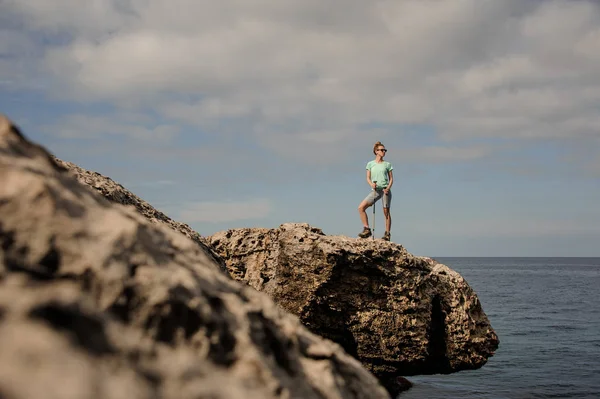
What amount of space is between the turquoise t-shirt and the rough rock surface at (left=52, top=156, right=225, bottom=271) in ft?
23.7

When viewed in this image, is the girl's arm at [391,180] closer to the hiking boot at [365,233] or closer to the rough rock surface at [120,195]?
the hiking boot at [365,233]

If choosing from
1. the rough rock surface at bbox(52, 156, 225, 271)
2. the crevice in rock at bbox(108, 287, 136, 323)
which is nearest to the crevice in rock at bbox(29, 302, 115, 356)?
the crevice in rock at bbox(108, 287, 136, 323)

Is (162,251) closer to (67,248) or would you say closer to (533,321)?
(67,248)

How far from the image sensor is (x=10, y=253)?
1809mm

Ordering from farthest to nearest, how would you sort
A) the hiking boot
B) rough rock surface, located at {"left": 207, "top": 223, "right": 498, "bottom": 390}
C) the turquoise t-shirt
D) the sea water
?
the sea water → the turquoise t-shirt → the hiking boot → rough rock surface, located at {"left": 207, "top": 223, "right": 498, "bottom": 390}

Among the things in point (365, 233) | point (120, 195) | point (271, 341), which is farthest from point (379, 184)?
point (271, 341)

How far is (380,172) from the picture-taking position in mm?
13172

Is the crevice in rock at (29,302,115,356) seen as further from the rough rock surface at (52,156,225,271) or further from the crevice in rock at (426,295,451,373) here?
the crevice in rock at (426,295,451,373)

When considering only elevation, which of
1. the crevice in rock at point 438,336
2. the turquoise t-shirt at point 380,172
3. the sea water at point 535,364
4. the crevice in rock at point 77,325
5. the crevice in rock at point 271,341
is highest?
the turquoise t-shirt at point 380,172

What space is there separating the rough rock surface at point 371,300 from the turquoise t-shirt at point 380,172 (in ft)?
9.80

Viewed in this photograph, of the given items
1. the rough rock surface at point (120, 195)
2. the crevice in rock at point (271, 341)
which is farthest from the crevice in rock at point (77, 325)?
the rough rock surface at point (120, 195)

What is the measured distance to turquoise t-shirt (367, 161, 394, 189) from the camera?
43.2 ft

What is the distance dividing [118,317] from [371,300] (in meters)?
8.70

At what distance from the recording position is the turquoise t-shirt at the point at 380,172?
1316 cm
